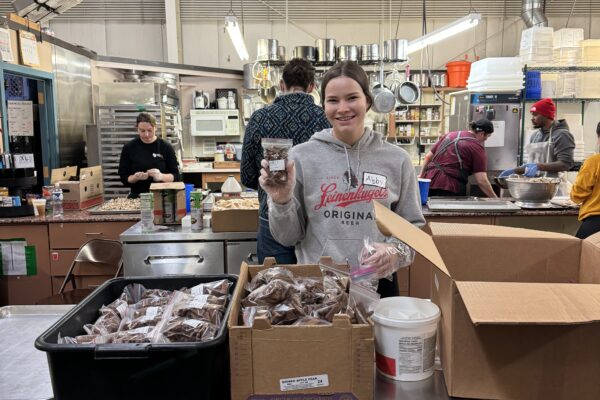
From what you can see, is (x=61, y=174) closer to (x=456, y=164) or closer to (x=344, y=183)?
(x=344, y=183)

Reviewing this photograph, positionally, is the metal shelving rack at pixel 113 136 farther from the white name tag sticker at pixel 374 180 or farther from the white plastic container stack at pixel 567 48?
the white plastic container stack at pixel 567 48

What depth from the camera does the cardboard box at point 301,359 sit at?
3.04 ft

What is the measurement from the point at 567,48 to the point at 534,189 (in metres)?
3.95

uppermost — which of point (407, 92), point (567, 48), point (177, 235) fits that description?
point (567, 48)

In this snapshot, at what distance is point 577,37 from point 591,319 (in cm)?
736

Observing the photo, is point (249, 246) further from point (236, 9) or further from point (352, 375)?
point (236, 9)

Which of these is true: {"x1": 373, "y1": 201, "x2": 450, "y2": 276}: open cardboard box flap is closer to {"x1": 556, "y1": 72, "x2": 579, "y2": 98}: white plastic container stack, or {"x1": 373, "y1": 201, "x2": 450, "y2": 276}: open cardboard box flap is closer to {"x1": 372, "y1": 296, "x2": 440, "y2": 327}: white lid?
{"x1": 372, "y1": 296, "x2": 440, "y2": 327}: white lid

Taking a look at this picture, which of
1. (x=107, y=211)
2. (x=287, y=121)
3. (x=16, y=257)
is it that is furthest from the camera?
(x=107, y=211)

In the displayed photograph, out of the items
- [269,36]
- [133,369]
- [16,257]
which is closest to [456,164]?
[16,257]

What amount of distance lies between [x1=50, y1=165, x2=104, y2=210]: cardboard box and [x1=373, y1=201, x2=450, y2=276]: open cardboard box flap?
10.9 ft

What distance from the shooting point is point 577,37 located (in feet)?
22.5

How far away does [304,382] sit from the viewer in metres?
0.95

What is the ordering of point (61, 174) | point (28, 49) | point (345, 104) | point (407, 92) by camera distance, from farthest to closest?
point (407, 92), point (28, 49), point (61, 174), point (345, 104)

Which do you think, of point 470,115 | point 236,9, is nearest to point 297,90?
point 470,115
